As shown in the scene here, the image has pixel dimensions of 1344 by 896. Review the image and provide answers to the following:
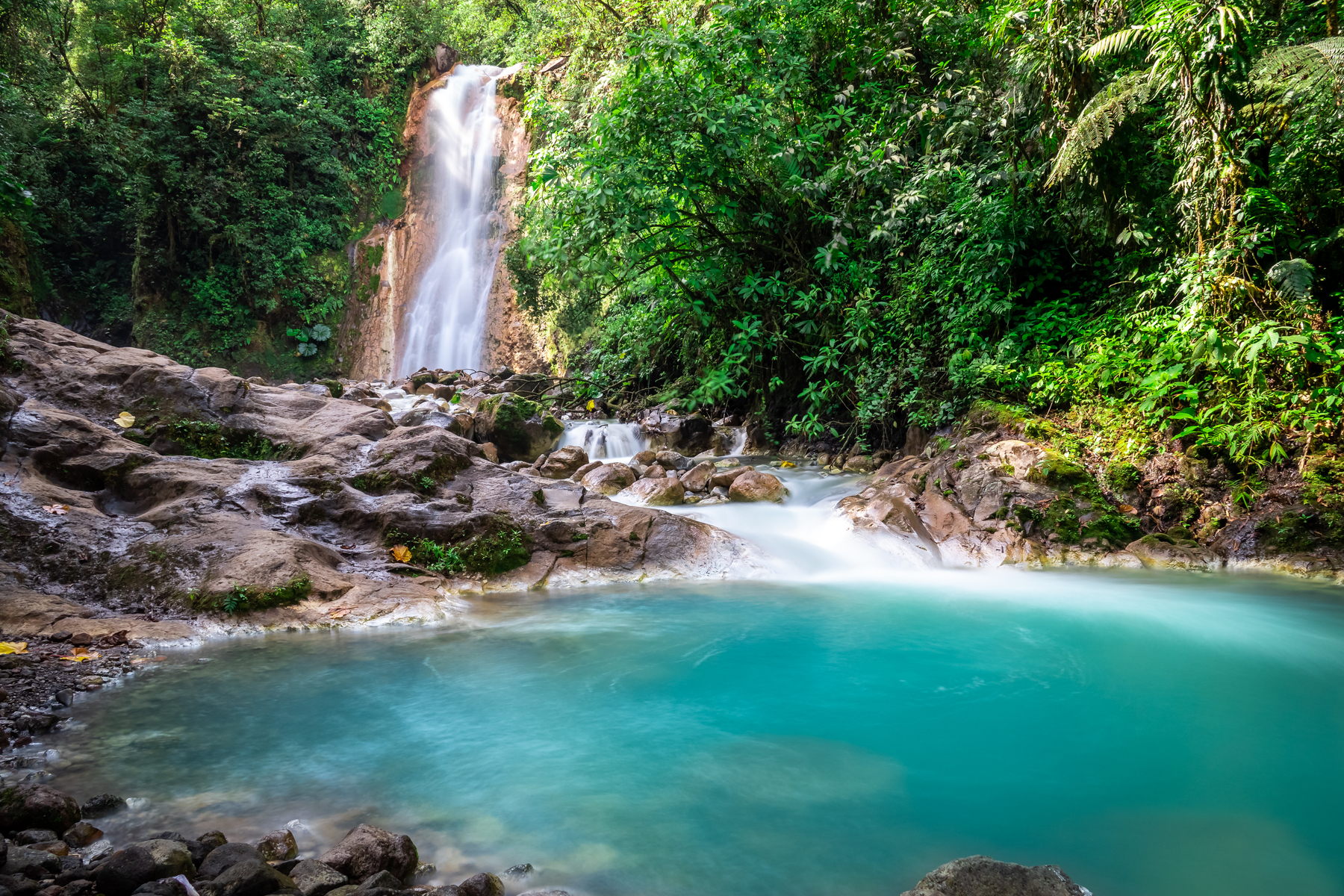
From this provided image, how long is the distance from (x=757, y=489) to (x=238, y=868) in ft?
23.8

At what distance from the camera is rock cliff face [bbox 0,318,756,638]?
497cm

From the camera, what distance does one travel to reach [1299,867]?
101 inches

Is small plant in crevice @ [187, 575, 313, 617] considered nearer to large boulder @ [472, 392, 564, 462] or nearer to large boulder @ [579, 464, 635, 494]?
large boulder @ [579, 464, 635, 494]

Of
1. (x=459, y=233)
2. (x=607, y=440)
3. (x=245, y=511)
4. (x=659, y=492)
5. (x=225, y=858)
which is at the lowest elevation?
(x=225, y=858)

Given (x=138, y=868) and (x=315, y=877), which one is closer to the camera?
(x=138, y=868)

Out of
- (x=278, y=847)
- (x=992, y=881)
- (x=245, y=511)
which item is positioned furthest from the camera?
(x=245, y=511)

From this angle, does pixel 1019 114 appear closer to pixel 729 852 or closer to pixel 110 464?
pixel 729 852

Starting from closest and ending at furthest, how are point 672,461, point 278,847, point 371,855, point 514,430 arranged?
point 371,855, point 278,847, point 672,461, point 514,430

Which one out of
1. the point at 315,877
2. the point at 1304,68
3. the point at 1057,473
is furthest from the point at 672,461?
the point at 315,877

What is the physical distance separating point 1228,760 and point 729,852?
2448 mm

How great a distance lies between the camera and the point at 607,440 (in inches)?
489

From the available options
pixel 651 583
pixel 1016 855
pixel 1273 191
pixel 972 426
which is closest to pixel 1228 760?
pixel 1016 855

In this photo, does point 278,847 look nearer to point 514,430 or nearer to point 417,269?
point 514,430

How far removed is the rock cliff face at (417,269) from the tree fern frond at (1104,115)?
16.1 meters
